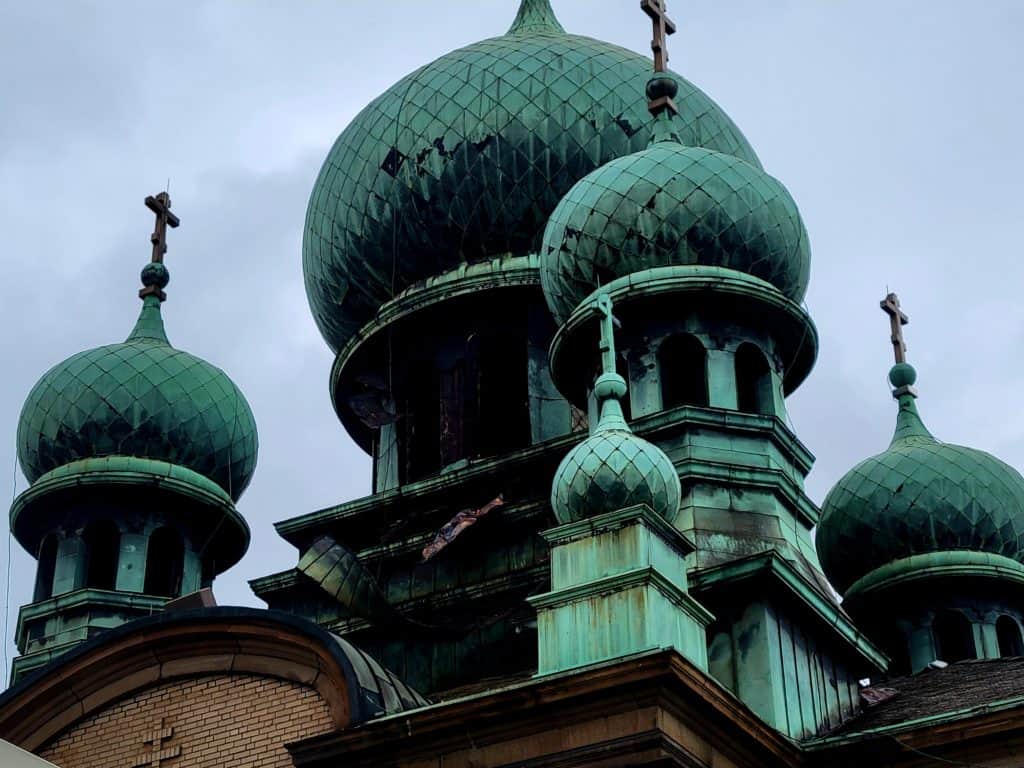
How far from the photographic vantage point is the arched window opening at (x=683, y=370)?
779 inches

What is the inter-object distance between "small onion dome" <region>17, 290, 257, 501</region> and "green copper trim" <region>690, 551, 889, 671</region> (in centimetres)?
806

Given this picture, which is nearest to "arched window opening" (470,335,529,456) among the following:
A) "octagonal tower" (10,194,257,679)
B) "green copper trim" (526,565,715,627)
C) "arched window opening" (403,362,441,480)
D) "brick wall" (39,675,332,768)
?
"arched window opening" (403,362,441,480)

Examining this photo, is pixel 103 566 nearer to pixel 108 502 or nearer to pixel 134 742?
pixel 108 502

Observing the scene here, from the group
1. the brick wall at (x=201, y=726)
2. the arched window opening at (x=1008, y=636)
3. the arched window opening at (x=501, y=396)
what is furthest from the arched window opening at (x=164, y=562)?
the arched window opening at (x=1008, y=636)

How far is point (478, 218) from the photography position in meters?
23.4

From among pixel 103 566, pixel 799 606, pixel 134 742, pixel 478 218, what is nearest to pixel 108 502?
pixel 103 566

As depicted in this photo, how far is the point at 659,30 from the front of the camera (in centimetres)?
2302

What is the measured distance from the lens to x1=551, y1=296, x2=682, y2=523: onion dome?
15.9 metres

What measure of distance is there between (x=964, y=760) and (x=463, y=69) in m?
12.2

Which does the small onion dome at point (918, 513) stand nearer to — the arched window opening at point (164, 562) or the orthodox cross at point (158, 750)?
the arched window opening at point (164, 562)

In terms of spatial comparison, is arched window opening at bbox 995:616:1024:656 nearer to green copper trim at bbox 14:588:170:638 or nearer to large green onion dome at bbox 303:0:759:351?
large green onion dome at bbox 303:0:759:351

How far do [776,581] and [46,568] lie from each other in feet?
30.7

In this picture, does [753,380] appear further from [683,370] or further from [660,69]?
[660,69]

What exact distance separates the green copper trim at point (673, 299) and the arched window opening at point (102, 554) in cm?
534
